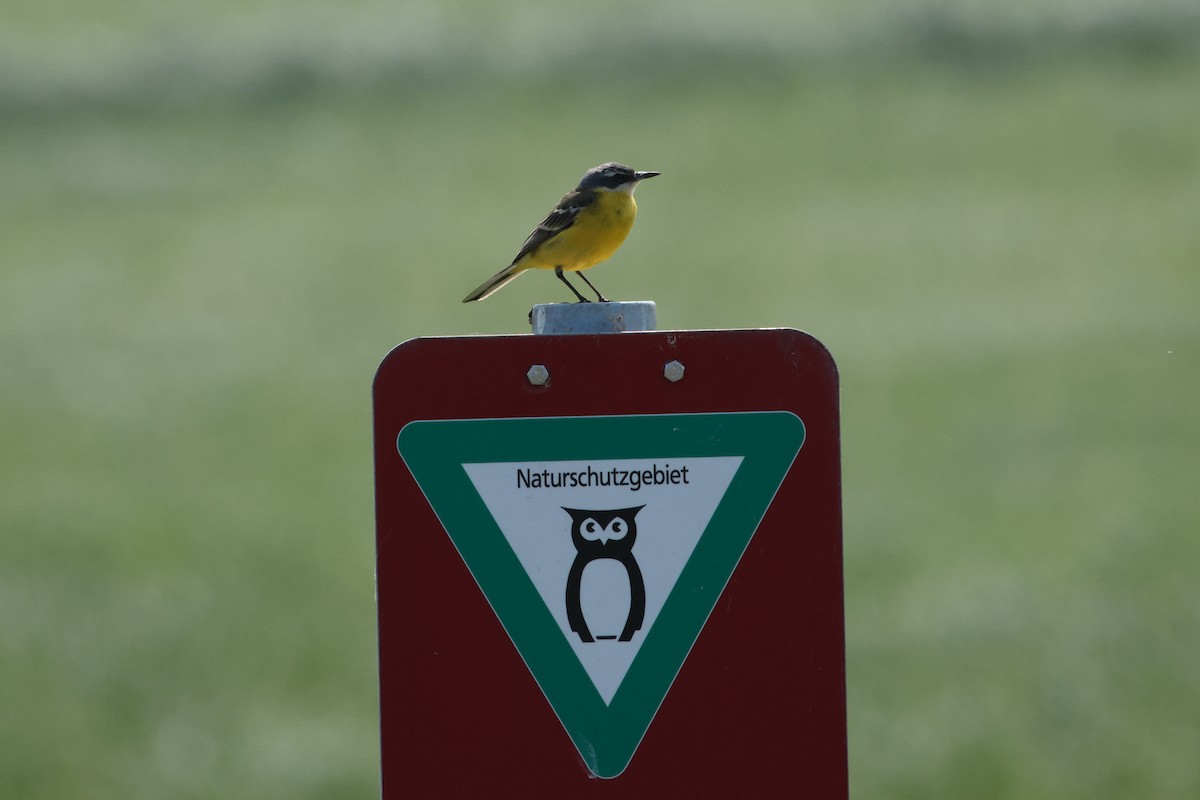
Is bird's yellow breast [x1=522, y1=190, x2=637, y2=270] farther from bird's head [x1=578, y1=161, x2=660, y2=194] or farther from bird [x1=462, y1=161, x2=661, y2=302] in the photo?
bird's head [x1=578, y1=161, x2=660, y2=194]

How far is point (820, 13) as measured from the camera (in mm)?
39188

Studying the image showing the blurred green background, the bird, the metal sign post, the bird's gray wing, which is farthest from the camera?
the blurred green background

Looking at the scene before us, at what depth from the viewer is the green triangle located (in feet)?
10.6

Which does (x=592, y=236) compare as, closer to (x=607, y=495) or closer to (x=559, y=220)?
(x=559, y=220)

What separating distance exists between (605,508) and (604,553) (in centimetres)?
8

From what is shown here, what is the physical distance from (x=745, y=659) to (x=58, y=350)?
20309mm

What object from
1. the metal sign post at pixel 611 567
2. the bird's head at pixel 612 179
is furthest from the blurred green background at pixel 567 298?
the metal sign post at pixel 611 567

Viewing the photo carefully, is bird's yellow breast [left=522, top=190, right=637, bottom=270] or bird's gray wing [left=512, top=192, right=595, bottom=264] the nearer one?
bird's yellow breast [left=522, top=190, right=637, bottom=270]

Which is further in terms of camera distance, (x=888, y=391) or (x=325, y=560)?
(x=888, y=391)

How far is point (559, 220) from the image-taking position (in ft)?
20.2

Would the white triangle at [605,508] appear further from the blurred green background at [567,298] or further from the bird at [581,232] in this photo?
the blurred green background at [567,298]

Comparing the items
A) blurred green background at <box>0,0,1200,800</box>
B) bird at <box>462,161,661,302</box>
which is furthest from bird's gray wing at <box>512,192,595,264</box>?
blurred green background at <box>0,0,1200,800</box>

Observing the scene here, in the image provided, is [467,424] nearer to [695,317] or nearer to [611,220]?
[611,220]

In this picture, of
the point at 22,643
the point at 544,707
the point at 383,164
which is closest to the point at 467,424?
the point at 544,707
